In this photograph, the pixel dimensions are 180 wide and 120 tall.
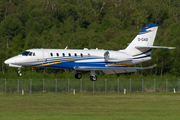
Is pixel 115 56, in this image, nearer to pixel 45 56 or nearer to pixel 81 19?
pixel 45 56

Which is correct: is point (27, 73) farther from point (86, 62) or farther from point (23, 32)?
point (23, 32)

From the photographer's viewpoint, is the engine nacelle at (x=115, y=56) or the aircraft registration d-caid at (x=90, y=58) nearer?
the aircraft registration d-caid at (x=90, y=58)

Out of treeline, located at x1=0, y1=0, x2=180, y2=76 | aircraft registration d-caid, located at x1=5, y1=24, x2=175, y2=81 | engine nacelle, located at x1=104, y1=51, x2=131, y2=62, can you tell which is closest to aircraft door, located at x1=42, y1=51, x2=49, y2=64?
aircraft registration d-caid, located at x1=5, y1=24, x2=175, y2=81

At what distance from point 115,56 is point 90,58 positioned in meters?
3.08

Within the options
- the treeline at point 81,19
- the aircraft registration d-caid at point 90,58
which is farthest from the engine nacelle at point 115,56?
the treeline at point 81,19

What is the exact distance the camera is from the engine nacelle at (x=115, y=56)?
43.5m

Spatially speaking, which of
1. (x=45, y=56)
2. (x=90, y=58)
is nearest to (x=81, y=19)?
(x=90, y=58)

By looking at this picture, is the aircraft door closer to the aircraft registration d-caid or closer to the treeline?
the aircraft registration d-caid

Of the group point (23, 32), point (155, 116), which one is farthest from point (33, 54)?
point (23, 32)

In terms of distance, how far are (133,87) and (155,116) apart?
2950cm

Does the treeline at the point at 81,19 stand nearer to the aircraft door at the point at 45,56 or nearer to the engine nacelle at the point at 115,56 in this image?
the engine nacelle at the point at 115,56

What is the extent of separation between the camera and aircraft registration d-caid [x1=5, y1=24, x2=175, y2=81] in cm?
3931

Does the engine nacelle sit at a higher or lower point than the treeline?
lower

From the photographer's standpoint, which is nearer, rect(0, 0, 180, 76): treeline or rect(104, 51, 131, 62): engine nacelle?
rect(104, 51, 131, 62): engine nacelle
